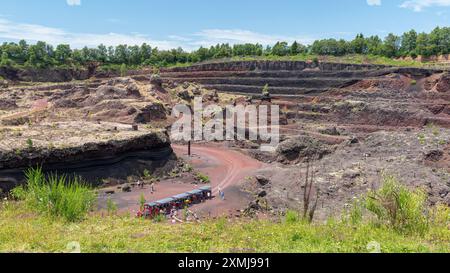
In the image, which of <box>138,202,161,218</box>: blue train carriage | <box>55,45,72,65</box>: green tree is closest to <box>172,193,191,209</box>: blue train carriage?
<box>138,202,161,218</box>: blue train carriage

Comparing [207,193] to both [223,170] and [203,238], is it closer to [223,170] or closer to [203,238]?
[223,170]

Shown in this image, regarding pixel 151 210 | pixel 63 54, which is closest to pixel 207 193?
pixel 151 210

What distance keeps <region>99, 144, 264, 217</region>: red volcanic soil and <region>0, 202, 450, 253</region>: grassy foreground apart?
1282cm

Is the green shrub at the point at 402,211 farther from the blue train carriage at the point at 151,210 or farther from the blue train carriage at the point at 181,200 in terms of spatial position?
the blue train carriage at the point at 181,200

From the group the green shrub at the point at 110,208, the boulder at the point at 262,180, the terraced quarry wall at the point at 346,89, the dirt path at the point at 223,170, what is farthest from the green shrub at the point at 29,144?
the terraced quarry wall at the point at 346,89

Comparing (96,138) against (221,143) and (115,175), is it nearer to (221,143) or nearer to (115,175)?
(115,175)

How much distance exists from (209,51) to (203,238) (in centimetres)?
8619

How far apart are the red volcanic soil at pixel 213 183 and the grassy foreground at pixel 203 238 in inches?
505

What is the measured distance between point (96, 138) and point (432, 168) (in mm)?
24893

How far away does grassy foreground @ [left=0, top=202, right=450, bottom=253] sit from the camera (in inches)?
321

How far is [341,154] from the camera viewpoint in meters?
33.1

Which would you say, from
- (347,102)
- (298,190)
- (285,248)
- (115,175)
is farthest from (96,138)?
(347,102)

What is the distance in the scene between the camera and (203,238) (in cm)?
921

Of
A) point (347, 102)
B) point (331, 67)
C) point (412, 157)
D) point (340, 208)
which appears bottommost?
point (340, 208)
